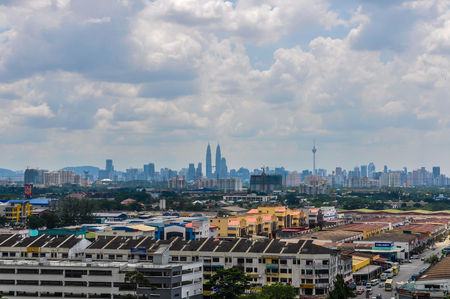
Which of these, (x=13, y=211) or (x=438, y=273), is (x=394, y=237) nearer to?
(x=438, y=273)

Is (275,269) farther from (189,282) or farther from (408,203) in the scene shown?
(408,203)

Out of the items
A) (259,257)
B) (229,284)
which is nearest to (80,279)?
(229,284)

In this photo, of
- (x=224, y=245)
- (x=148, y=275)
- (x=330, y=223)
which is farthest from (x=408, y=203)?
(x=148, y=275)

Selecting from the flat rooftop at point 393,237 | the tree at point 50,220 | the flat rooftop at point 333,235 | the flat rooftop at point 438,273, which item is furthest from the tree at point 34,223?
the flat rooftop at point 438,273

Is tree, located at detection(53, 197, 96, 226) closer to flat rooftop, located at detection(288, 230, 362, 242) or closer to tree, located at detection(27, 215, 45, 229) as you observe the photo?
tree, located at detection(27, 215, 45, 229)

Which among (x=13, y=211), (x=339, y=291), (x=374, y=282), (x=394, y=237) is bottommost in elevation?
(x=374, y=282)

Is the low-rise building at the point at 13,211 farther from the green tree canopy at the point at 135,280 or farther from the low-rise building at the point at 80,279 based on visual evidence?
the green tree canopy at the point at 135,280

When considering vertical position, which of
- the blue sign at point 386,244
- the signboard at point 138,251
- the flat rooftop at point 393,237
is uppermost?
the signboard at point 138,251
